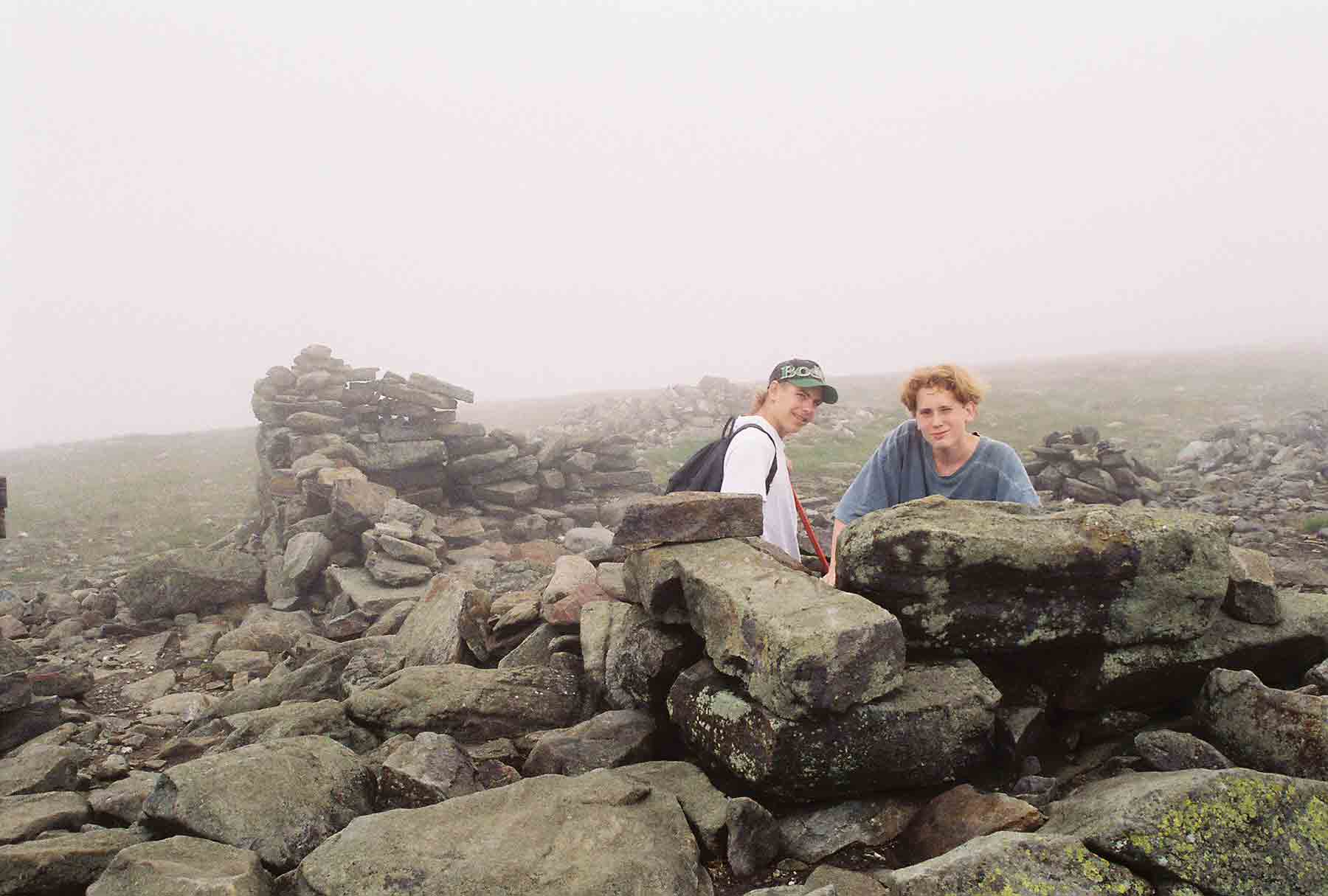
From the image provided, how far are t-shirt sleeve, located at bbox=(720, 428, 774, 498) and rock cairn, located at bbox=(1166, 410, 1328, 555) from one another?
13.4m

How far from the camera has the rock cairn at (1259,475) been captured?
17.0 meters

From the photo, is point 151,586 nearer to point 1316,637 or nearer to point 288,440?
point 288,440

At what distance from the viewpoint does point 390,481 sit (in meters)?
20.0

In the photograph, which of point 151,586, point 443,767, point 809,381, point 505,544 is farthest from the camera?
point 505,544

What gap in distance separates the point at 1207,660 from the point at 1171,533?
3.25ft

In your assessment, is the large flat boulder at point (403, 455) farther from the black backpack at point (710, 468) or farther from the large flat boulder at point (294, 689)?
the black backpack at point (710, 468)

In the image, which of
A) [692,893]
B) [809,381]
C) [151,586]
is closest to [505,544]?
[151,586]

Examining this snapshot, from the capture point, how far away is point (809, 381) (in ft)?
23.8

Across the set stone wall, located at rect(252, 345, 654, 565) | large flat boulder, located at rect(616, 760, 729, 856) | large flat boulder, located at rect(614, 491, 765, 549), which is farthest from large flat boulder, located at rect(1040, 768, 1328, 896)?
stone wall, located at rect(252, 345, 654, 565)

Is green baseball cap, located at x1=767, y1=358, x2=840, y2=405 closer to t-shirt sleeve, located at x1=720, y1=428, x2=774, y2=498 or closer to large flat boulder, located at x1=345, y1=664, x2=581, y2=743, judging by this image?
t-shirt sleeve, located at x1=720, y1=428, x2=774, y2=498

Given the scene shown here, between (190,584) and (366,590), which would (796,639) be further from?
(190,584)

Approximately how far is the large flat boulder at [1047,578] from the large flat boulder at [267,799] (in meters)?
3.98

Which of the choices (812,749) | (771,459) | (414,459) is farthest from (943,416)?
(414,459)

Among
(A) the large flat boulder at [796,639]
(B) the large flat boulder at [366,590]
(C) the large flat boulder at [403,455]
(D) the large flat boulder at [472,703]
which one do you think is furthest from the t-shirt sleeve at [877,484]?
(C) the large flat boulder at [403,455]
